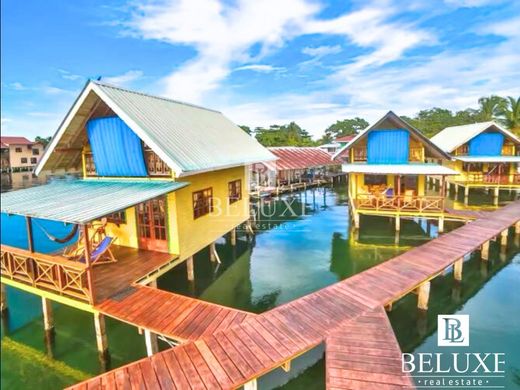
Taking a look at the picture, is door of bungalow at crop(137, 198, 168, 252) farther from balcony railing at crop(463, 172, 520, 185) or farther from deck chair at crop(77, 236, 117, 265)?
balcony railing at crop(463, 172, 520, 185)

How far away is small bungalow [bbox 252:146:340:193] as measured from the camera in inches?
1168

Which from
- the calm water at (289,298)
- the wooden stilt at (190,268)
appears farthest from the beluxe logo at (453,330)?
the wooden stilt at (190,268)

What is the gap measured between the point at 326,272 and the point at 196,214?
5641mm

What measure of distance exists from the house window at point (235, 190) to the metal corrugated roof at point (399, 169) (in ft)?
20.9

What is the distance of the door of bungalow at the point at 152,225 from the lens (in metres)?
10.4

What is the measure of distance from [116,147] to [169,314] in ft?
Answer: 20.4

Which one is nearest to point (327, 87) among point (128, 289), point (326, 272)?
point (326, 272)

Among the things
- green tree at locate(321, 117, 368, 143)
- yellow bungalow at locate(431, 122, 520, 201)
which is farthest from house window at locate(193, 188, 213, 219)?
green tree at locate(321, 117, 368, 143)

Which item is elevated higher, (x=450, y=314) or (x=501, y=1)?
(x=501, y=1)

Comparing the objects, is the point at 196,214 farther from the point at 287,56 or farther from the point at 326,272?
the point at 287,56

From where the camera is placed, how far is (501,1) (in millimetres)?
18641

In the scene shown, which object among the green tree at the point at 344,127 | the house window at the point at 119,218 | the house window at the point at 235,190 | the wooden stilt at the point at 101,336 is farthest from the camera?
the green tree at the point at 344,127

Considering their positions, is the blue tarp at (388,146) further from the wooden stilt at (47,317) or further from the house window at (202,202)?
the wooden stilt at (47,317)

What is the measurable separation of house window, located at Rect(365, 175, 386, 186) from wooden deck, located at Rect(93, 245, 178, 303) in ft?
45.2
